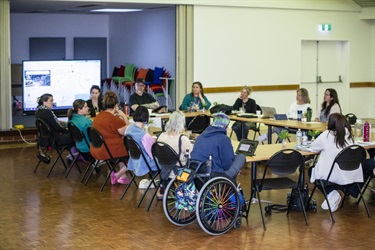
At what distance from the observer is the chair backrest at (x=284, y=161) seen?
776 cm

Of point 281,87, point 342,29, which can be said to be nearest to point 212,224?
point 281,87

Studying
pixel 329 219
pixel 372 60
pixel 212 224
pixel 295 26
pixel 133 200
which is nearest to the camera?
pixel 212 224

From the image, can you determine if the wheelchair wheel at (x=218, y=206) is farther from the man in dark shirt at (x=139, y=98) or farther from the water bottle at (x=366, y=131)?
the man in dark shirt at (x=139, y=98)

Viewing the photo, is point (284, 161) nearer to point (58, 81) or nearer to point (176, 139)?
point (176, 139)

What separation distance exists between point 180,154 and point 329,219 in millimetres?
Result: 1839

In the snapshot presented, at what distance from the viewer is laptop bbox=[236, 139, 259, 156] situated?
27.0 ft

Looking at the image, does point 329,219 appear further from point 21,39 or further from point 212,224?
point 21,39

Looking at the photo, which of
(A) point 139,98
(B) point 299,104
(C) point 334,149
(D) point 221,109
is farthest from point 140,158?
(B) point 299,104

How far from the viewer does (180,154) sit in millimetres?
8422

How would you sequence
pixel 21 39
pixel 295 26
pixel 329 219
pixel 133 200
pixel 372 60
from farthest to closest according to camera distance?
pixel 21 39 < pixel 372 60 < pixel 295 26 < pixel 133 200 < pixel 329 219

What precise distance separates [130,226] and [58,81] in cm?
800

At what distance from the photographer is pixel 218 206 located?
7480 millimetres

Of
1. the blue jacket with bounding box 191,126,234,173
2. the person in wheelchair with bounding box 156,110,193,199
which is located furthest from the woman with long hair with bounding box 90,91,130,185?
the blue jacket with bounding box 191,126,234,173

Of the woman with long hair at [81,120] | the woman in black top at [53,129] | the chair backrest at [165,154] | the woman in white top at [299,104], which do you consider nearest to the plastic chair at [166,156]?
the chair backrest at [165,154]
